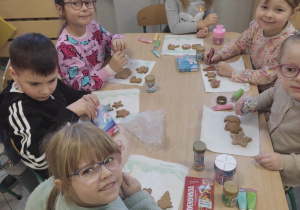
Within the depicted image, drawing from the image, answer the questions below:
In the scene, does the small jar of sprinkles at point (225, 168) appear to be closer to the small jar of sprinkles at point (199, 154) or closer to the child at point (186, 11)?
the small jar of sprinkles at point (199, 154)

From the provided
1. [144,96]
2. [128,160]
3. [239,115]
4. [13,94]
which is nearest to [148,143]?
[128,160]

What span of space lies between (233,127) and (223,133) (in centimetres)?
5

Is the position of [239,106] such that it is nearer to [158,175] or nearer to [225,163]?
[225,163]

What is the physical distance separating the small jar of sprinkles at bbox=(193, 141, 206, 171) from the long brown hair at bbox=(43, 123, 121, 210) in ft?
1.11

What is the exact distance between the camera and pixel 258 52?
165cm

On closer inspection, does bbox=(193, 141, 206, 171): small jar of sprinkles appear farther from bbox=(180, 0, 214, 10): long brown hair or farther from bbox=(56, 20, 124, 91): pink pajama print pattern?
bbox=(180, 0, 214, 10): long brown hair

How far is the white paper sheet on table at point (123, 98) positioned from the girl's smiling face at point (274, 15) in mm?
811

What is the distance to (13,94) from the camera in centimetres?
117

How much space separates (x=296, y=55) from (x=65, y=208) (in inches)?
40.6

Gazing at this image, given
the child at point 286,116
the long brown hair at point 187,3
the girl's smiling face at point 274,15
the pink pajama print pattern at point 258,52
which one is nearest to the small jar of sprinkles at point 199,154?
the child at point 286,116

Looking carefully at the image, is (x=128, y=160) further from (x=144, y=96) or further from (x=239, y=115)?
(x=239, y=115)

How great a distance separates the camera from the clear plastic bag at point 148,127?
1.21 metres

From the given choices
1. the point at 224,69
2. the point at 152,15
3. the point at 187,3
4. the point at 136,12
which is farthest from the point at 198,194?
the point at 136,12

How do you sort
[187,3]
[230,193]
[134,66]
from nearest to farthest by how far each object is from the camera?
[230,193] → [134,66] → [187,3]
